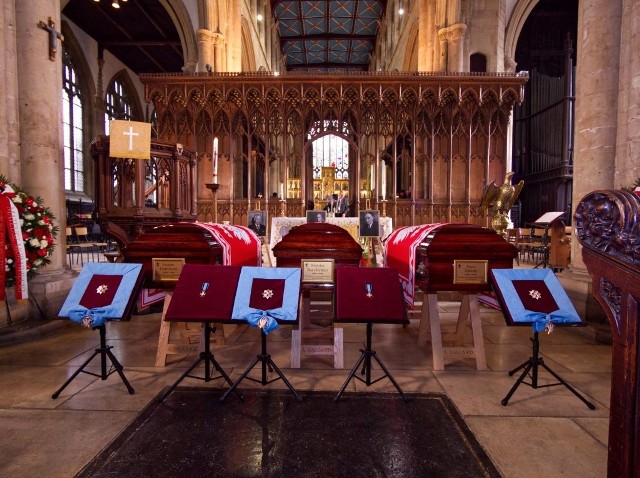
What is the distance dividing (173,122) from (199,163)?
1.08 metres

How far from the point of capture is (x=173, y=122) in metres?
8.48

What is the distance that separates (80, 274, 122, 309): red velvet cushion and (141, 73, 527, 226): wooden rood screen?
5.47 metres

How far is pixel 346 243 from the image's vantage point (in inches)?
123

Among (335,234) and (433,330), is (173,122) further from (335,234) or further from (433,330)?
(433,330)

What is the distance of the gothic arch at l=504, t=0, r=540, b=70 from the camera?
1014cm

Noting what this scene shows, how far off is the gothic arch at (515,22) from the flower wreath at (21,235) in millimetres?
11536

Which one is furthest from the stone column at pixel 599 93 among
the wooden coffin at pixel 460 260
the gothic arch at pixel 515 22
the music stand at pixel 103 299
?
the gothic arch at pixel 515 22

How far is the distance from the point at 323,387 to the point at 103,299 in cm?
164

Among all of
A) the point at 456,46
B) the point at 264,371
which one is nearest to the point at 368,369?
the point at 264,371

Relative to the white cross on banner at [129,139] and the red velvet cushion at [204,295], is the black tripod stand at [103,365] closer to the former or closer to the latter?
the red velvet cushion at [204,295]

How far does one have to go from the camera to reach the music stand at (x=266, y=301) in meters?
2.28

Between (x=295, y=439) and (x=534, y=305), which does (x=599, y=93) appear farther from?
(x=295, y=439)

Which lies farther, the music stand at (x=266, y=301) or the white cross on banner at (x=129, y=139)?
the white cross on banner at (x=129, y=139)

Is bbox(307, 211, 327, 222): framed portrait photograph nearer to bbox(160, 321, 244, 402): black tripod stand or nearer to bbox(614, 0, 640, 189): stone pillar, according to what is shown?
bbox(160, 321, 244, 402): black tripod stand
